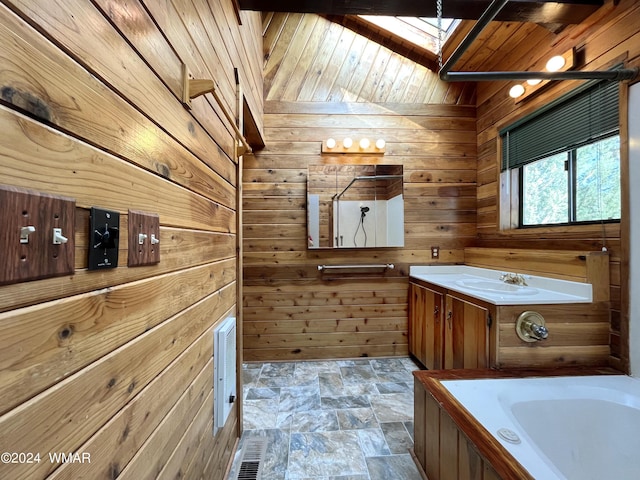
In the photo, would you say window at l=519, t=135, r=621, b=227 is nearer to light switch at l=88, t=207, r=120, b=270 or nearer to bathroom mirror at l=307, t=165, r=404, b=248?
bathroom mirror at l=307, t=165, r=404, b=248

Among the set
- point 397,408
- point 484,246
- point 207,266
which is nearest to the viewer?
point 207,266

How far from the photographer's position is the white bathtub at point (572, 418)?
4.06 feet

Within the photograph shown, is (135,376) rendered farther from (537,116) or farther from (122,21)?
(537,116)

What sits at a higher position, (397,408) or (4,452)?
(4,452)

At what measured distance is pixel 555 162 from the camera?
6.93 ft

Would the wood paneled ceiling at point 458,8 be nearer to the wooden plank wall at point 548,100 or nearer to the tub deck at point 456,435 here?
the wooden plank wall at point 548,100

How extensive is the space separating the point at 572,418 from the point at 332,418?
1.38m

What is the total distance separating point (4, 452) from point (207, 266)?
0.84 m

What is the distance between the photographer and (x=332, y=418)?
1.93m

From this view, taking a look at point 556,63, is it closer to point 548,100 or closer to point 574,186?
point 548,100

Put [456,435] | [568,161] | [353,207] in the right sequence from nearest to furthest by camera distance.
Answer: [456,435] → [568,161] → [353,207]

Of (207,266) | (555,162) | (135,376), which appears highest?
(555,162)

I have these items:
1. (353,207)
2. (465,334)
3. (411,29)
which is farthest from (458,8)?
(465,334)

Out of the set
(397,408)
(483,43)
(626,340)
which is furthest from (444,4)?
(397,408)
